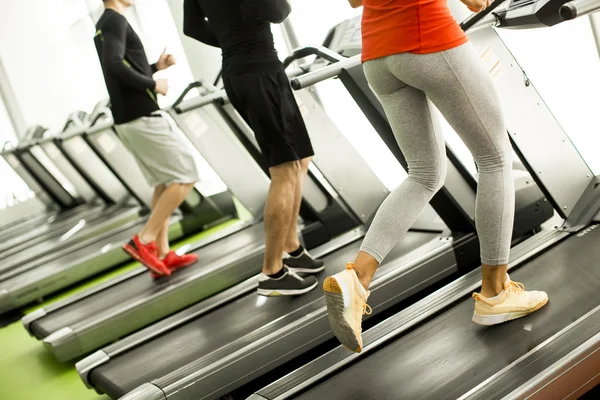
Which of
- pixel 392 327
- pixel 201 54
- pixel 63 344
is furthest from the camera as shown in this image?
pixel 201 54

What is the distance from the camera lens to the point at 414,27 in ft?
5.49

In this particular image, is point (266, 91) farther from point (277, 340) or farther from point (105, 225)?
point (105, 225)

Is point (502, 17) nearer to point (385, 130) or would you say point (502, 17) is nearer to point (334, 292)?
point (385, 130)

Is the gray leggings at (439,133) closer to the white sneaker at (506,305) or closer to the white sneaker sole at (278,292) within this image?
the white sneaker at (506,305)

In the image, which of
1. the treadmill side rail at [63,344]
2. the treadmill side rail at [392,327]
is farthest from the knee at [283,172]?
the treadmill side rail at [63,344]

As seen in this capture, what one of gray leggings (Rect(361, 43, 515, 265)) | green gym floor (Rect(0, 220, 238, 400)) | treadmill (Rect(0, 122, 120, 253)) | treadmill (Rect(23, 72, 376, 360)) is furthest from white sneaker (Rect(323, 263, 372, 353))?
treadmill (Rect(0, 122, 120, 253))

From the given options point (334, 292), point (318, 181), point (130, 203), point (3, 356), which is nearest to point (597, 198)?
point (334, 292)

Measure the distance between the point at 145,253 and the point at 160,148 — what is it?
58 centimetres

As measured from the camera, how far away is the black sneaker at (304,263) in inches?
117

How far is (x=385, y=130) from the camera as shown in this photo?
2631 mm

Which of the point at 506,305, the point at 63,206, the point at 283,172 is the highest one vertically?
the point at 283,172

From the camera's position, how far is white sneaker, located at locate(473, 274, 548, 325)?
1939mm

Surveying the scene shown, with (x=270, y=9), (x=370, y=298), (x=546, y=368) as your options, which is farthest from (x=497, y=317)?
(x=270, y=9)

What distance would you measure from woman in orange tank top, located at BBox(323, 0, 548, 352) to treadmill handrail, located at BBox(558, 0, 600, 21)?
8.4 inches
